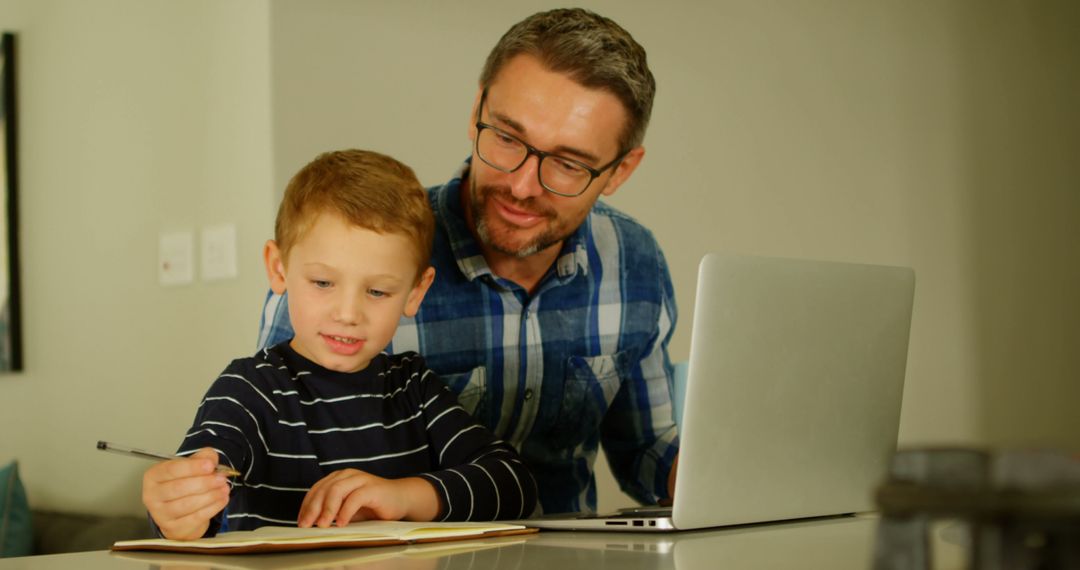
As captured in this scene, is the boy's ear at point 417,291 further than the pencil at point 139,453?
Yes

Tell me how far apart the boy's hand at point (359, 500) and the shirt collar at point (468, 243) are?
25.6 inches

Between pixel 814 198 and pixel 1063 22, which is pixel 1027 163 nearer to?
pixel 1063 22

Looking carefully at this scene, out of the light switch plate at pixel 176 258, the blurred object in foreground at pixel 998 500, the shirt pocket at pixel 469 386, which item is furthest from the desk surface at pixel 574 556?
the light switch plate at pixel 176 258

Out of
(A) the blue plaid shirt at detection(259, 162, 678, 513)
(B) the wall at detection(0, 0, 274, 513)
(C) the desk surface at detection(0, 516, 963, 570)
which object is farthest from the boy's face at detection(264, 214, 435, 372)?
(B) the wall at detection(0, 0, 274, 513)

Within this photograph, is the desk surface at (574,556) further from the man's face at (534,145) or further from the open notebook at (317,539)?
the man's face at (534,145)

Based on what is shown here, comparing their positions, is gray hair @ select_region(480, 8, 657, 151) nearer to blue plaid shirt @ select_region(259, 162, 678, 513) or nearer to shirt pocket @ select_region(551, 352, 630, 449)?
blue plaid shirt @ select_region(259, 162, 678, 513)

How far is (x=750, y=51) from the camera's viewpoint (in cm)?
276

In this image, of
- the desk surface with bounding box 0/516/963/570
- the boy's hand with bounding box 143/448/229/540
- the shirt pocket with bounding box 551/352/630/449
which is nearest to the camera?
the desk surface with bounding box 0/516/963/570

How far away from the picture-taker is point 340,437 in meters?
1.27

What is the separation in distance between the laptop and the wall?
142 cm

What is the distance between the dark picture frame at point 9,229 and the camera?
9.12 feet

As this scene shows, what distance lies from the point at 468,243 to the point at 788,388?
2.77ft

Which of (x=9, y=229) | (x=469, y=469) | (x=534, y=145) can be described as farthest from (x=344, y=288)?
(x=9, y=229)

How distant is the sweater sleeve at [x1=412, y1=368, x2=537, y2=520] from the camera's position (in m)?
1.14
